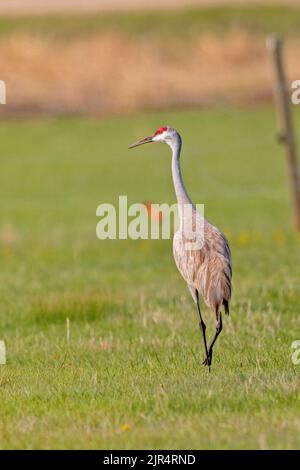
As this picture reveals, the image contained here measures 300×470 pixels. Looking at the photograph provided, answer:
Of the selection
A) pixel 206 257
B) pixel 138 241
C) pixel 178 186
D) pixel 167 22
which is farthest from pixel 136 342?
pixel 167 22

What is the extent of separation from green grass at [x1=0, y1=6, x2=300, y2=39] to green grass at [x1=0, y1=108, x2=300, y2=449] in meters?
30.2

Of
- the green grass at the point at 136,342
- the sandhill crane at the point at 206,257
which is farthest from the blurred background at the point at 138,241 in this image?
the sandhill crane at the point at 206,257

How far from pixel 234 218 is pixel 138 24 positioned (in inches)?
1314

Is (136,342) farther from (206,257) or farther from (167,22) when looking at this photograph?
(167,22)

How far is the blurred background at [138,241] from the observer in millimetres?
6973

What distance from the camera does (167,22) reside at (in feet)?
186

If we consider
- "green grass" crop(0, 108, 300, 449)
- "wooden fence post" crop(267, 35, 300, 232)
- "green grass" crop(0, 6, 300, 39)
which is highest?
"green grass" crop(0, 6, 300, 39)

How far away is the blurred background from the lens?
6.97 metres

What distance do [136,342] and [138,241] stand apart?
9.55 m

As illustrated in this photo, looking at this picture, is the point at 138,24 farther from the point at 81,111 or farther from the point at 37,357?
the point at 37,357

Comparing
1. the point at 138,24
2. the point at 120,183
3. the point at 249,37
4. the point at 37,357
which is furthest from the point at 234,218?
the point at 138,24

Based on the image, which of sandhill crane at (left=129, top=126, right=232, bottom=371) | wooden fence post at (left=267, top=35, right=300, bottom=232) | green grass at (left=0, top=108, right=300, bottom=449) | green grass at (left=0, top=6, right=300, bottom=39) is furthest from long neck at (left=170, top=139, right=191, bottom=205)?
green grass at (left=0, top=6, right=300, bottom=39)

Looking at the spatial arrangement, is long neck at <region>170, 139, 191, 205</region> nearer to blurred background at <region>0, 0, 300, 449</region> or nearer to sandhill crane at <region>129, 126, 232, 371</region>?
sandhill crane at <region>129, 126, 232, 371</region>

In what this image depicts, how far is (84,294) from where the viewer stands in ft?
38.6
